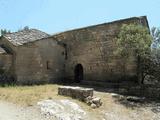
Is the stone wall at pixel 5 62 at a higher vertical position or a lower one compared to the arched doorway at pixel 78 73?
higher

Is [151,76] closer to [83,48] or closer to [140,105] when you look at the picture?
[140,105]

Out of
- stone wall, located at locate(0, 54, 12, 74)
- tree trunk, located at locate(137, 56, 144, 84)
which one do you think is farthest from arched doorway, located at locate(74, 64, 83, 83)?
tree trunk, located at locate(137, 56, 144, 84)

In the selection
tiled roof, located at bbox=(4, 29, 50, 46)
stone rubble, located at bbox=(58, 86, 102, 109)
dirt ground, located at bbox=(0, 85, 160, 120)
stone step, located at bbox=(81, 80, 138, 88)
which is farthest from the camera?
tiled roof, located at bbox=(4, 29, 50, 46)

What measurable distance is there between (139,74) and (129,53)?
5.74 ft

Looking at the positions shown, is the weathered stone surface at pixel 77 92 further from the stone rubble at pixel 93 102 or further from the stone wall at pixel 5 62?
the stone wall at pixel 5 62

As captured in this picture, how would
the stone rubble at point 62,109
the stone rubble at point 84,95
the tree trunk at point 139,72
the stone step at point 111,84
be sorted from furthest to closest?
the stone step at point 111,84, the tree trunk at point 139,72, the stone rubble at point 84,95, the stone rubble at point 62,109

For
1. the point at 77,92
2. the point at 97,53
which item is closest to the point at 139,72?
the point at 97,53

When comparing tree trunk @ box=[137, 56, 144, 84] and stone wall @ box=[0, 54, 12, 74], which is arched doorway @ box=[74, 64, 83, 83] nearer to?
stone wall @ box=[0, 54, 12, 74]

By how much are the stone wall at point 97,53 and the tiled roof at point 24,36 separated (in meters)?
1.98

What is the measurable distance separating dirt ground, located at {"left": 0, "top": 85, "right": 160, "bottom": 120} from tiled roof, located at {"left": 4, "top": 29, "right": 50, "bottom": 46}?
6165mm

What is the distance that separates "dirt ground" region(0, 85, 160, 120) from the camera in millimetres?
11680

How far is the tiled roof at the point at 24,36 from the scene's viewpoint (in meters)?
21.2

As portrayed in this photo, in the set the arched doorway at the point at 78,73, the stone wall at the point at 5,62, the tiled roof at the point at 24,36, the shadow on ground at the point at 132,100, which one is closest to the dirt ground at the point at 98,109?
the shadow on ground at the point at 132,100

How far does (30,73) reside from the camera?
838 inches
